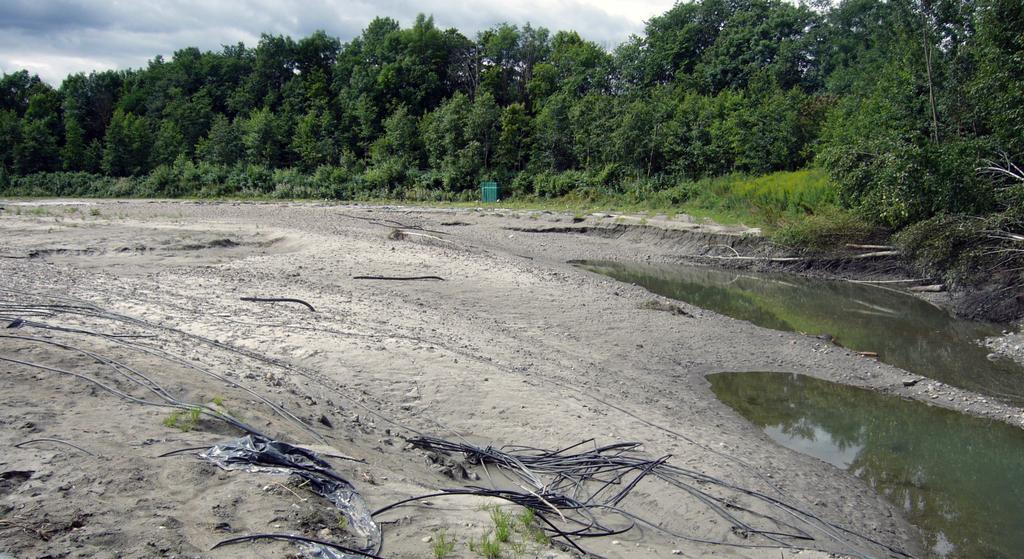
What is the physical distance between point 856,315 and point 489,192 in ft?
91.9

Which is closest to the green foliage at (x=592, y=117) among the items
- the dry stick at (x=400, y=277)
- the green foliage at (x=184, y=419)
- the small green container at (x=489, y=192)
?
the small green container at (x=489, y=192)

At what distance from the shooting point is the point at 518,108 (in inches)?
1875

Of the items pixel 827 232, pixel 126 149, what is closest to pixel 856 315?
pixel 827 232

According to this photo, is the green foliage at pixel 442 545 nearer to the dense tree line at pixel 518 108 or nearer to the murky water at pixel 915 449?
the murky water at pixel 915 449

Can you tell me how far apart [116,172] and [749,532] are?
194ft

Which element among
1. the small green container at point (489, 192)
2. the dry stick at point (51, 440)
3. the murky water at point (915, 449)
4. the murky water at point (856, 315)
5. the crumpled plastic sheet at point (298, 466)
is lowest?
the murky water at point (915, 449)

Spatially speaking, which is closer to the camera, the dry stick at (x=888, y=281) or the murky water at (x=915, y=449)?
the murky water at (x=915, y=449)

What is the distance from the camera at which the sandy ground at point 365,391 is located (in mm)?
4961

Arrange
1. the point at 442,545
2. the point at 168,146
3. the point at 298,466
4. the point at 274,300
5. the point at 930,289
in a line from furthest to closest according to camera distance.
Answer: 1. the point at 168,146
2. the point at 930,289
3. the point at 274,300
4. the point at 298,466
5. the point at 442,545

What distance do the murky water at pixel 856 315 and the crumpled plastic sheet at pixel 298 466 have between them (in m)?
11.5

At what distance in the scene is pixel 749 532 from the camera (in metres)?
6.58

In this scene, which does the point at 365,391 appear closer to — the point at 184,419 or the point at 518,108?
the point at 184,419

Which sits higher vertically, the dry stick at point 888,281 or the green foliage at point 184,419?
the green foliage at point 184,419

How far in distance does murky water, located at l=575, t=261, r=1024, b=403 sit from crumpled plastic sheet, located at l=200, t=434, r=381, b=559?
11.5m
